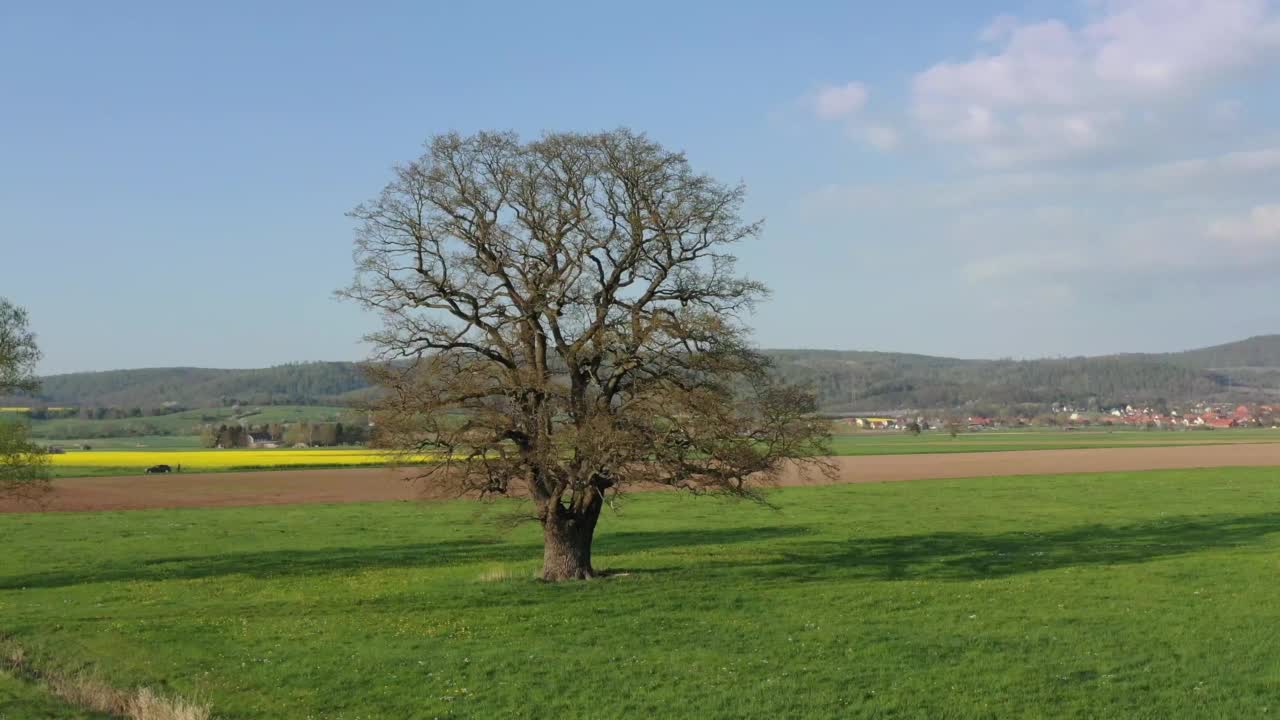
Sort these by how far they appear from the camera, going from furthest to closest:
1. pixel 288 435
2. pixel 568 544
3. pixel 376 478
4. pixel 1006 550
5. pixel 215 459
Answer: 1. pixel 288 435
2. pixel 215 459
3. pixel 376 478
4. pixel 1006 550
5. pixel 568 544

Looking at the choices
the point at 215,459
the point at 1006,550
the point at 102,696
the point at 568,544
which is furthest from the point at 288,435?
the point at 102,696

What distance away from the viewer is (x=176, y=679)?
2208 cm

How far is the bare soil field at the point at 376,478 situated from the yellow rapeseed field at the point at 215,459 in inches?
359

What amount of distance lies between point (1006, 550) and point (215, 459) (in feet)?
316

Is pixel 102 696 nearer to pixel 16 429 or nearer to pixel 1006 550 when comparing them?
pixel 16 429

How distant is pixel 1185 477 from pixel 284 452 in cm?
9384

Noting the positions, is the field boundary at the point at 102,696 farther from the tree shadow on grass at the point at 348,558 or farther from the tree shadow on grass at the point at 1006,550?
the tree shadow on grass at the point at 1006,550

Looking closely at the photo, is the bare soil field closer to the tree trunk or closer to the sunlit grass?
the sunlit grass

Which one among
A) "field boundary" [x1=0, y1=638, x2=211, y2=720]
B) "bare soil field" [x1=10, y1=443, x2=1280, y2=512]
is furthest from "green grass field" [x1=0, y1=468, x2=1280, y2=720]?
"bare soil field" [x1=10, y1=443, x2=1280, y2=512]

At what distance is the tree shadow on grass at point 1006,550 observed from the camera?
36.3 meters

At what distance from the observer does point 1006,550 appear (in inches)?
1639

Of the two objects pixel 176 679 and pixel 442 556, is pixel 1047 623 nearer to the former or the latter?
pixel 176 679

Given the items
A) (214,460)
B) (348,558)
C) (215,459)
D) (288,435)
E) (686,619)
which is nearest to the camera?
(686,619)

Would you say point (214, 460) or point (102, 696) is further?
point (214, 460)
